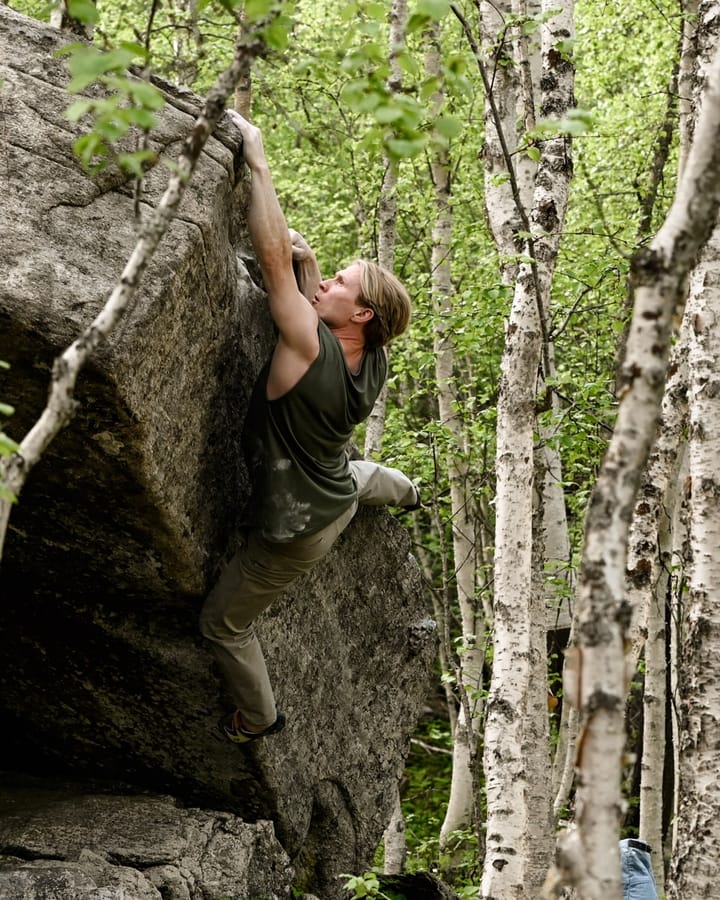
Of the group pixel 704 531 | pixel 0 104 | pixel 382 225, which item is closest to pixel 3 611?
pixel 0 104

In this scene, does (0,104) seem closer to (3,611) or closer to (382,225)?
(3,611)

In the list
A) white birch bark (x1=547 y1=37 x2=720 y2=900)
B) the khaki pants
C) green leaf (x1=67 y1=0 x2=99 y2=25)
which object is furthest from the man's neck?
white birch bark (x1=547 y1=37 x2=720 y2=900)

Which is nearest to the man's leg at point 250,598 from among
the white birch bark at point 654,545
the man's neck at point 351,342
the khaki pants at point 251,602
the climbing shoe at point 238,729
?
the khaki pants at point 251,602

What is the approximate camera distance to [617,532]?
3.16 m

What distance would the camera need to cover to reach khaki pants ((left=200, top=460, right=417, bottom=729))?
6.17 meters

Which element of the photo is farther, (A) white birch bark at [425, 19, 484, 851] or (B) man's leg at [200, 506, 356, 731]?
(A) white birch bark at [425, 19, 484, 851]

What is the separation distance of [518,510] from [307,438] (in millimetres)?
1829

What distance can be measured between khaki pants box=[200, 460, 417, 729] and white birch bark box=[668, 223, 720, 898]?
2.17 m

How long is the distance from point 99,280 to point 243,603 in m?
2.19

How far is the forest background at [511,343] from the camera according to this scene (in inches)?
167

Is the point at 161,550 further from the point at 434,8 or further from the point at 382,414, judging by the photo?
the point at 382,414

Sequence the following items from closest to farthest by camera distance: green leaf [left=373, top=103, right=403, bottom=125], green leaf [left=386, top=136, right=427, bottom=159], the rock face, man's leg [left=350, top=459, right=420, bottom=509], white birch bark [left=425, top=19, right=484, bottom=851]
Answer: green leaf [left=373, top=103, right=403, bottom=125], green leaf [left=386, top=136, right=427, bottom=159], the rock face, man's leg [left=350, top=459, right=420, bottom=509], white birch bark [left=425, top=19, right=484, bottom=851]

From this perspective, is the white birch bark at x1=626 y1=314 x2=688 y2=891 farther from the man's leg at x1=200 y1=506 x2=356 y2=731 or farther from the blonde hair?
the blonde hair

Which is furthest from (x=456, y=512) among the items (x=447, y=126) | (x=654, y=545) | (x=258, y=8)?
(x=258, y=8)
